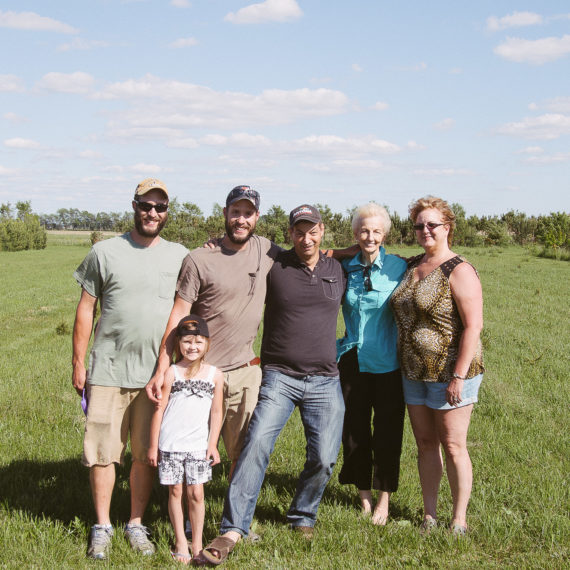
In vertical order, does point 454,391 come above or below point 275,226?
below

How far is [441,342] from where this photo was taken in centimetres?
411

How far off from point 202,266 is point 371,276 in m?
1.34

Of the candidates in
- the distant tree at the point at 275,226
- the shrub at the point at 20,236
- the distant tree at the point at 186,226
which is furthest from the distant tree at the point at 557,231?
the shrub at the point at 20,236

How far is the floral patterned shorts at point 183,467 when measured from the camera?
3.90 metres

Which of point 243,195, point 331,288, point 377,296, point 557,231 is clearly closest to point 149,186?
point 243,195

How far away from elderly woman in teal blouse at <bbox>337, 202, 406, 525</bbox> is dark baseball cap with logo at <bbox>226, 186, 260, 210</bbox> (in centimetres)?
80

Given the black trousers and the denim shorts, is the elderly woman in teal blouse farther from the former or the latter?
the denim shorts

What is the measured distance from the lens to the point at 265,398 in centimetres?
424

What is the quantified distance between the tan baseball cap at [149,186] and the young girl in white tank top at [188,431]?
96cm

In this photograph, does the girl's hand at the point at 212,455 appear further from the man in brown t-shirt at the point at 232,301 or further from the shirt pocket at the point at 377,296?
the shirt pocket at the point at 377,296

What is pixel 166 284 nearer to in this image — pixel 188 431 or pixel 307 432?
pixel 188 431

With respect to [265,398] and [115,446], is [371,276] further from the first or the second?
[115,446]

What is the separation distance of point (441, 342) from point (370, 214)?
1122 mm

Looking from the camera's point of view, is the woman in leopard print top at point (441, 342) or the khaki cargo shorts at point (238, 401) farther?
the khaki cargo shorts at point (238, 401)
